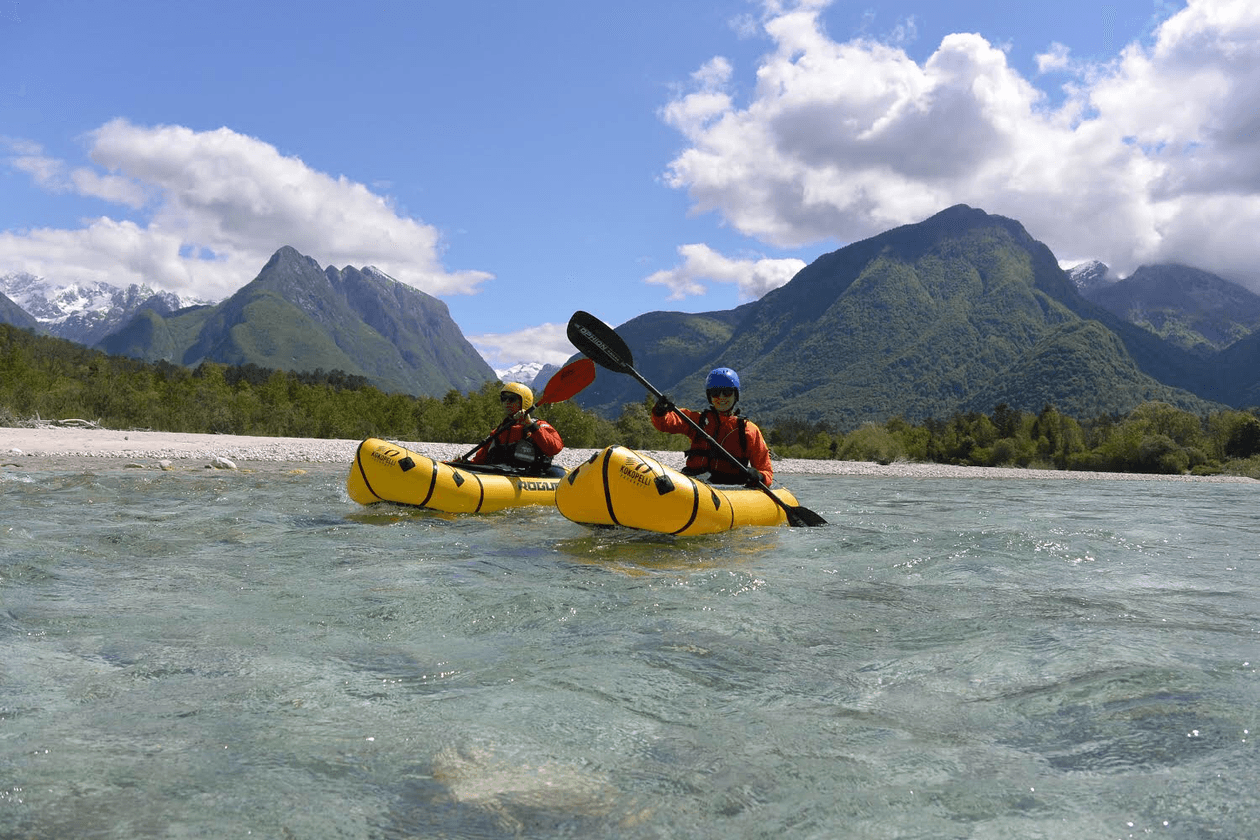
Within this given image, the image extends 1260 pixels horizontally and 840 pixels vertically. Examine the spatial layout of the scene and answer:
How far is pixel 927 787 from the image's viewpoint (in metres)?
2.46

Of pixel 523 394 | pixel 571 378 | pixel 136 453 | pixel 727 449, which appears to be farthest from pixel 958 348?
pixel 727 449

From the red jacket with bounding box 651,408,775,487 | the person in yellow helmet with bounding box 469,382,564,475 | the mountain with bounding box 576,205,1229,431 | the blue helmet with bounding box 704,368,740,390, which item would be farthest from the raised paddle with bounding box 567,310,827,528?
the mountain with bounding box 576,205,1229,431

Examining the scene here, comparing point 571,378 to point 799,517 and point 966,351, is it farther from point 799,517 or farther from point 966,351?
point 966,351

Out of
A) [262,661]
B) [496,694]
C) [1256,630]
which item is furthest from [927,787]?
[1256,630]

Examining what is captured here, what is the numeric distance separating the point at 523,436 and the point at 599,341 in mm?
1923

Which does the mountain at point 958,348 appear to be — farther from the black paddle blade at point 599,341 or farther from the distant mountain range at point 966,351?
the black paddle blade at point 599,341

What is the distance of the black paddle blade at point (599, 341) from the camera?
30.6 feet

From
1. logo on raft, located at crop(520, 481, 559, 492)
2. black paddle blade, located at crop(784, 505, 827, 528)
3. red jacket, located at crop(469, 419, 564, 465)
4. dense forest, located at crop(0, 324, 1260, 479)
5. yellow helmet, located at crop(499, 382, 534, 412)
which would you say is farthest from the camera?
dense forest, located at crop(0, 324, 1260, 479)

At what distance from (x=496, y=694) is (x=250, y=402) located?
139 ft

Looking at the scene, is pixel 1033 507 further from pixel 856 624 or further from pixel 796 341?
pixel 796 341

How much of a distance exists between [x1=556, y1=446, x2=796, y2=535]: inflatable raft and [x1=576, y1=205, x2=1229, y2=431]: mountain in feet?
328

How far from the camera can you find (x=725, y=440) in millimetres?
8898

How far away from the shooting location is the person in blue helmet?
28.8 feet

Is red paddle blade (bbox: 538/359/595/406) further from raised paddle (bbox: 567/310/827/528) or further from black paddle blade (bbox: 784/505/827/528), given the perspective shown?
black paddle blade (bbox: 784/505/827/528)
